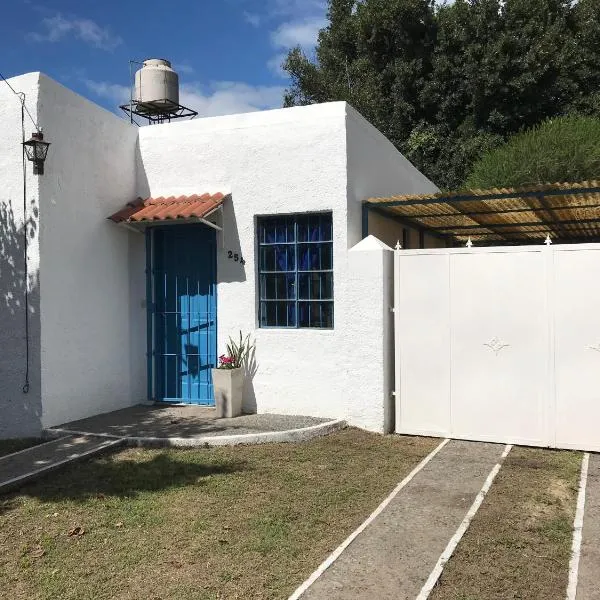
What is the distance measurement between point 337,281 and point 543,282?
2.56 m

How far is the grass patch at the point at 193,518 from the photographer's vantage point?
3709 millimetres

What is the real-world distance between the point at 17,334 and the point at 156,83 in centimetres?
642

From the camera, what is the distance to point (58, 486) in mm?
5559

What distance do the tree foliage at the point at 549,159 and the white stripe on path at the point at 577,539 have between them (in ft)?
40.4

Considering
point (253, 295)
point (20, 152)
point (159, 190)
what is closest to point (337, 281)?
point (253, 295)

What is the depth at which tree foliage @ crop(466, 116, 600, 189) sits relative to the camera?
16.2 meters

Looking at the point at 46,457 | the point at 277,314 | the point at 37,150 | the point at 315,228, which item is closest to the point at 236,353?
the point at 277,314

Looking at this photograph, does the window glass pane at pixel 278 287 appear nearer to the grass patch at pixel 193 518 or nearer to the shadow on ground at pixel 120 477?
the grass patch at pixel 193 518

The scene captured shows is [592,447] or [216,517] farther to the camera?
[592,447]

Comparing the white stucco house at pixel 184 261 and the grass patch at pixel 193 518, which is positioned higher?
the white stucco house at pixel 184 261

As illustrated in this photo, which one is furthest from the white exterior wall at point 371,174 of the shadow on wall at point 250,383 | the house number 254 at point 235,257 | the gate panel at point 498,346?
the shadow on wall at point 250,383

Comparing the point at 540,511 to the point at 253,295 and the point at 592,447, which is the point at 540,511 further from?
the point at 253,295

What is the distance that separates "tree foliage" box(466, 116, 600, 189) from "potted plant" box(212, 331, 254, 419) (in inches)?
441

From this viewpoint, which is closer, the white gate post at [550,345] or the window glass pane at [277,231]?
the white gate post at [550,345]
